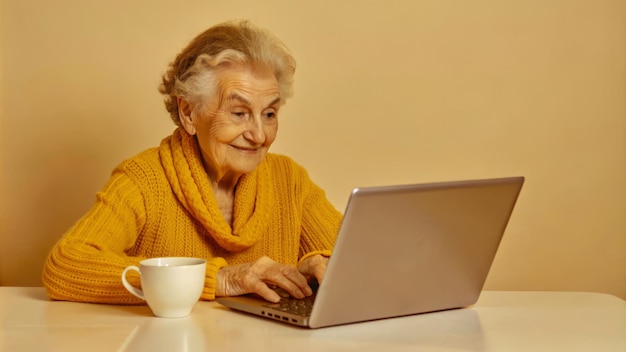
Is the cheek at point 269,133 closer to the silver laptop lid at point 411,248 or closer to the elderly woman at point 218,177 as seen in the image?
the elderly woman at point 218,177

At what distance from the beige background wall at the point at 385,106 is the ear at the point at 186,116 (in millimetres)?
626

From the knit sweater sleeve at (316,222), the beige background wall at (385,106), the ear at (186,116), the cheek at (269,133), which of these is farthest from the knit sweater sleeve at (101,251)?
the beige background wall at (385,106)

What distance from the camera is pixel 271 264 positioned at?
1.45 metres

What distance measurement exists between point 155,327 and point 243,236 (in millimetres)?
644

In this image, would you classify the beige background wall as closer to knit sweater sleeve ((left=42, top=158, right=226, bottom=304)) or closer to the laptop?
knit sweater sleeve ((left=42, top=158, right=226, bottom=304))

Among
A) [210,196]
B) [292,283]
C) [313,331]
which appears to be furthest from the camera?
[210,196]

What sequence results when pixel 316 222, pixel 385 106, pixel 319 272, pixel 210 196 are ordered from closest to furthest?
pixel 319 272, pixel 210 196, pixel 316 222, pixel 385 106

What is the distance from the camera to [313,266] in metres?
1.55

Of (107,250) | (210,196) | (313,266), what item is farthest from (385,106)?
(107,250)

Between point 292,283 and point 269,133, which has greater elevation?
point 269,133

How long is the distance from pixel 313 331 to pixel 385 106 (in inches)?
60.4

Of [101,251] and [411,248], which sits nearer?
[411,248]

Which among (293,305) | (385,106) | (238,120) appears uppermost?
(385,106)

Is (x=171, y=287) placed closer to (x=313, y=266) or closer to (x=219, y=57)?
(x=313, y=266)
